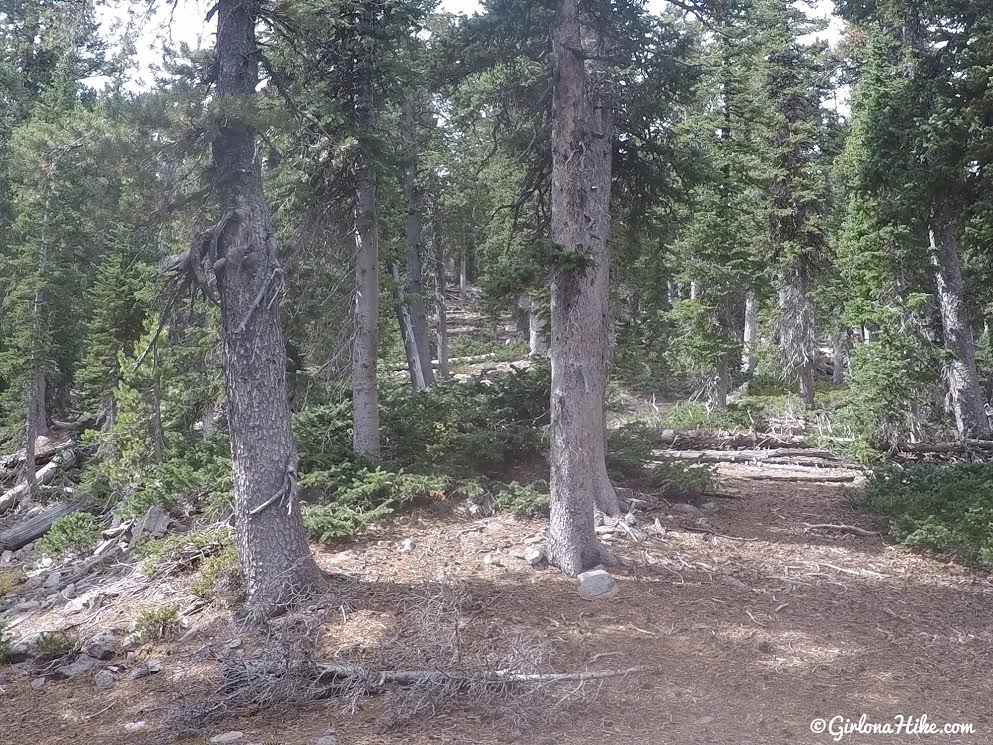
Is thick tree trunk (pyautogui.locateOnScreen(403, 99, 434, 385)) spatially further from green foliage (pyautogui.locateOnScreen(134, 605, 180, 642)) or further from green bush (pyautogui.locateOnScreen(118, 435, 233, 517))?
green foliage (pyautogui.locateOnScreen(134, 605, 180, 642))

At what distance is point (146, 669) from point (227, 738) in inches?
82.3

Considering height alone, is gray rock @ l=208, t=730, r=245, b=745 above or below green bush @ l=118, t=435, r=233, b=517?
below

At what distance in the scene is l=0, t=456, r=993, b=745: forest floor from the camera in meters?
5.51

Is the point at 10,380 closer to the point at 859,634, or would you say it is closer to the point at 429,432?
the point at 429,432

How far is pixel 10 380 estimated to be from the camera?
72.0 ft

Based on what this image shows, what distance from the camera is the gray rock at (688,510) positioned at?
36.3 feet

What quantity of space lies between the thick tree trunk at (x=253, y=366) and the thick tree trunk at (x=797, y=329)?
675 inches

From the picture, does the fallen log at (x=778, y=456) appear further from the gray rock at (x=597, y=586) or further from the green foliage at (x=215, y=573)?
the green foliage at (x=215, y=573)

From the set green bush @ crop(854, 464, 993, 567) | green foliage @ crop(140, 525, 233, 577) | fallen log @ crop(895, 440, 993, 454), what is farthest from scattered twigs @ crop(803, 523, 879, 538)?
green foliage @ crop(140, 525, 233, 577)

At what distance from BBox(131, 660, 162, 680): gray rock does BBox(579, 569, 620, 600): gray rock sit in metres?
4.23

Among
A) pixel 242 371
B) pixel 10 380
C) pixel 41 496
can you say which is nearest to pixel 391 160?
pixel 242 371

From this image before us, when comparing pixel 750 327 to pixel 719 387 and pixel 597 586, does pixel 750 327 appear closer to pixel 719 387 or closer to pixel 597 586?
pixel 719 387

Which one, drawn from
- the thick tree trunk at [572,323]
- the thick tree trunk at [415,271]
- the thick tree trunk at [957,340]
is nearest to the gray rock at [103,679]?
the thick tree trunk at [572,323]

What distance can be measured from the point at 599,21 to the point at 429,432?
7006mm
